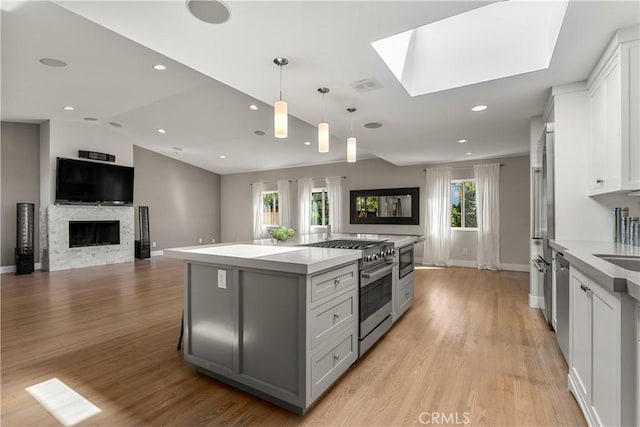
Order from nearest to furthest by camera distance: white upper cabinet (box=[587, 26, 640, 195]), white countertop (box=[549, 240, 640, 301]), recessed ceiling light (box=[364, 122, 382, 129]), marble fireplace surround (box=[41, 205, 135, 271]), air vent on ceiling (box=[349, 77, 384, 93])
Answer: white countertop (box=[549, 240, 640, 301]), white upper cabinet (box=[587, 26, 640, 195]), air vent on ceiling (box=[349, 77, 384, 93]), recessed ceiling light (box=[364, 122, 382, 129]), marble fireplace surround (box=[41, 205, 135, 271])

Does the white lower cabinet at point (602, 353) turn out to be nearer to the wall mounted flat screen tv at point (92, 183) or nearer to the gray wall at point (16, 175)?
the wall mounted flat screen tv at point (92, 183)

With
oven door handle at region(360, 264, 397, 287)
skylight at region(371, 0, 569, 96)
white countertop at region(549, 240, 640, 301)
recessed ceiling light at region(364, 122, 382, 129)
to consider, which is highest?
skylight at region(371, 0, 569, 96)

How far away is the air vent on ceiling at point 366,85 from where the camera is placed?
2.80 m

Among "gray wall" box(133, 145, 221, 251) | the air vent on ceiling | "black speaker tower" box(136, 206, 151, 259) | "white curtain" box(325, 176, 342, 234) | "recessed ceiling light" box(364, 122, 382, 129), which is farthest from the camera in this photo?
"gray wall" box(133, 145, 221, 251)

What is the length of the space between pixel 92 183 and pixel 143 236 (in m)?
1.85

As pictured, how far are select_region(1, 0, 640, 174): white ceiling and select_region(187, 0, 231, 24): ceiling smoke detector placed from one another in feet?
0.17

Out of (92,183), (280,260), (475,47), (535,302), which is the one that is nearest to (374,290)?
(280,260)

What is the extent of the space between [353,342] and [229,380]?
917 millimetres

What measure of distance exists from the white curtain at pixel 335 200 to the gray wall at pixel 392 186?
0.17 m

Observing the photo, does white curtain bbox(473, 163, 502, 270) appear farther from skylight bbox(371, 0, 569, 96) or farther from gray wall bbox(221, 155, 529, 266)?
skylight bbox(371, 0, 569, 96)

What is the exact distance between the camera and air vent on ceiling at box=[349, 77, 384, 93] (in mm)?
2803

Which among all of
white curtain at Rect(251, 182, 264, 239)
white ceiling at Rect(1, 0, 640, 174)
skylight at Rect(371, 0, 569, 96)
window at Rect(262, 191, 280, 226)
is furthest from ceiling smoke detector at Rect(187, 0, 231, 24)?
white curtain at Rect(251, 182, 264, 239)

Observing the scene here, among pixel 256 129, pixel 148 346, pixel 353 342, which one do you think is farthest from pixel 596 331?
pixel 256 129

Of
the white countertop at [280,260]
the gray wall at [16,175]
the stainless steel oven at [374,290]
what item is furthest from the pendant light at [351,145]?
the gray wall at [16,175]
